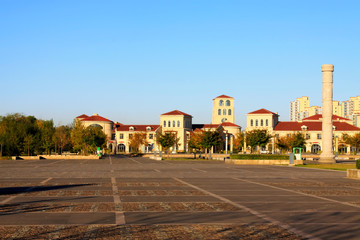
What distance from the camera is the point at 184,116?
130 meters

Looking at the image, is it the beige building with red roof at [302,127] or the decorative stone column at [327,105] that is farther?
the beige building with red roof at [302,127]

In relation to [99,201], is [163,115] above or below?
above

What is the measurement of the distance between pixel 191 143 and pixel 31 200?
6527 centimetres

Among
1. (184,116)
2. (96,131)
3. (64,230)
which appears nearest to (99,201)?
(64,230)

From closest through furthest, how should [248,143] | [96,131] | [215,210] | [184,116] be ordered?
[215,210] < [248,143] < [96,131] < [184,116]

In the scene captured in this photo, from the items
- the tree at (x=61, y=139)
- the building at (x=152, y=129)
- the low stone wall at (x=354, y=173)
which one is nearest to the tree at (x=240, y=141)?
the building at (x=152, y=129)

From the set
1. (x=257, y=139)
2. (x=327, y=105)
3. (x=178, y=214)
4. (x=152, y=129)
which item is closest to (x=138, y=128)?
(x=152, y=129)

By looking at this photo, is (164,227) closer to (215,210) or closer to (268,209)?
(215,210)

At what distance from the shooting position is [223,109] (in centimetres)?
15012

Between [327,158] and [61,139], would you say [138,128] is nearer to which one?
[61,139]

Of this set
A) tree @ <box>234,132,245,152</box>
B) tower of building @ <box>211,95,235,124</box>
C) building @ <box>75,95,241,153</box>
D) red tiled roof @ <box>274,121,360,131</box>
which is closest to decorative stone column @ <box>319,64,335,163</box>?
tree @ <box>234,132,245,152</box>

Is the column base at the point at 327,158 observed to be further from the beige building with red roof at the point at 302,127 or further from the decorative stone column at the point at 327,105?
the beige building with red roof at the point at 302,127

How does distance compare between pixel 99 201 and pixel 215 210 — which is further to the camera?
pixel 99 201

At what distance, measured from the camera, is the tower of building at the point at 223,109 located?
149250 mm
